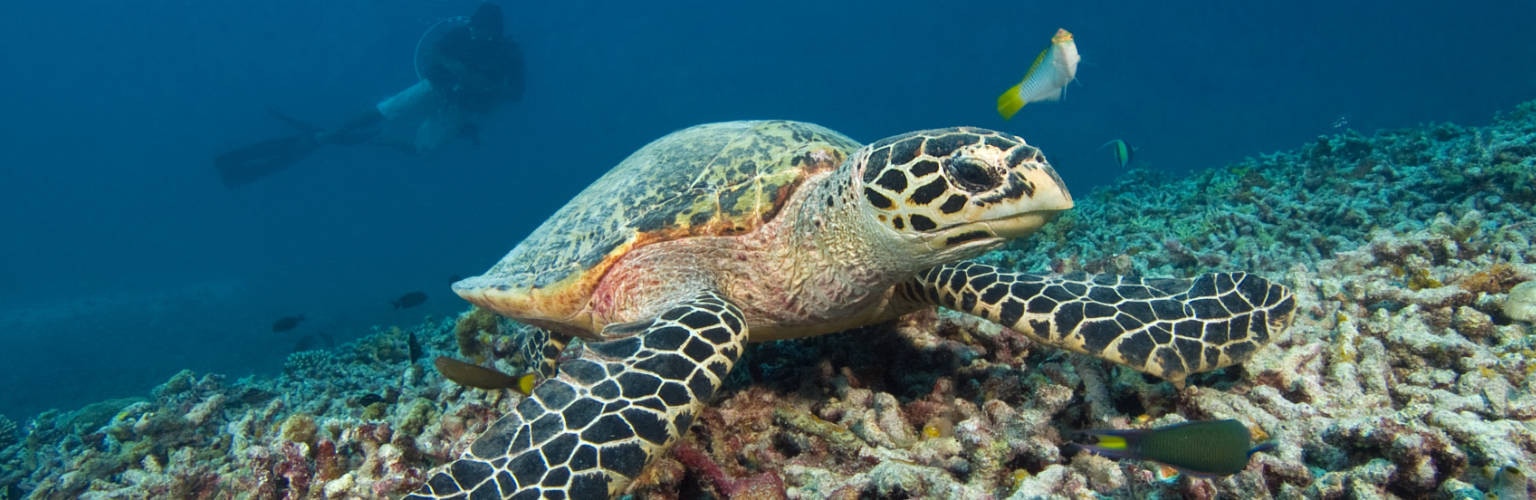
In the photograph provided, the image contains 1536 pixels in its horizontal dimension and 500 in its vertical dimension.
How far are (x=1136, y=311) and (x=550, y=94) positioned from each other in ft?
336

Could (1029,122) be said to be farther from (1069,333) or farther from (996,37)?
(1069,333)

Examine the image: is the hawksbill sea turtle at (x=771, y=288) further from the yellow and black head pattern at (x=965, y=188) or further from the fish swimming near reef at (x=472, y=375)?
the fish swimming near reef at (x=472, y=375)

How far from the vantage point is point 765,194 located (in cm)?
341

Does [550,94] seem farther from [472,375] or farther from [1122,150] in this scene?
[472,375]

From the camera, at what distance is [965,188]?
93.1 inches

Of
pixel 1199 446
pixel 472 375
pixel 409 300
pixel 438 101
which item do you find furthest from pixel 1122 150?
pixel 438 101

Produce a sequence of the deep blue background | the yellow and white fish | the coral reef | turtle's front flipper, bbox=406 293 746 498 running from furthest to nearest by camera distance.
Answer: the deep blue background
the yellow and white fish
turtle's front flipper, bbox=406 293 746 498
the coral reef

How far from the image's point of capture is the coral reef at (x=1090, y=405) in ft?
5.79

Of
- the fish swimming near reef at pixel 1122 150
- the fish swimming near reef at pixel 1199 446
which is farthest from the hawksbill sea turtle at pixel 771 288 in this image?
the fish swimming near reef at pixel 1122 150

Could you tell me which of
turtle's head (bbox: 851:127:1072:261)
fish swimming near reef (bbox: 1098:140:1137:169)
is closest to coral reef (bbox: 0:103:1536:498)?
turtle's head (bbox: 851:127:1072:261)

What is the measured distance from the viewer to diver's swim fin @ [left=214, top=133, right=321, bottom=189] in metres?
35.5

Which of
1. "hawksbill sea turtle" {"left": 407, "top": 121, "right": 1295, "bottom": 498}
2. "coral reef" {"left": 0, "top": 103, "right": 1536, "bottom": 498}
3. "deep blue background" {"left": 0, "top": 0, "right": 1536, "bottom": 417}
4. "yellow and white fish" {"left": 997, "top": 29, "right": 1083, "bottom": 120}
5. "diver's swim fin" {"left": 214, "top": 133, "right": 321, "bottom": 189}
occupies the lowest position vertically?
"coral reef" {"left": 0, "top": 103, "right": 1536, "bottom": 498}

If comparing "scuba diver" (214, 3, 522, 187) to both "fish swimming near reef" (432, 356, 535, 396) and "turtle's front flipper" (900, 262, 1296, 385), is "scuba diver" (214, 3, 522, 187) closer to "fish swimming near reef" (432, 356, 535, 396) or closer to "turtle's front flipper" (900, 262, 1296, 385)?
"fish swimming near reef" (432, 356, 535, 396)

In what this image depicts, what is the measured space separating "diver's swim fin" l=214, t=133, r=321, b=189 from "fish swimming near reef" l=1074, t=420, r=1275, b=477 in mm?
44035
